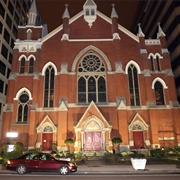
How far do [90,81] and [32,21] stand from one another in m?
14.1

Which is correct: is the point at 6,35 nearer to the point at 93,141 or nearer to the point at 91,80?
the point at 91,80

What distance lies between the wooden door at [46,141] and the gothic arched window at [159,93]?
51.6 ft

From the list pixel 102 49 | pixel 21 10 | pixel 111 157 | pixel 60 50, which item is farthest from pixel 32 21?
pixel 111 157

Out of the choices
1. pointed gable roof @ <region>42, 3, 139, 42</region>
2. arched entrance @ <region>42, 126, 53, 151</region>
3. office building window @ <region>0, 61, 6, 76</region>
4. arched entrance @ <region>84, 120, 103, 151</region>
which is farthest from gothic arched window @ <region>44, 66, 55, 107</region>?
office building window @ <region>0, 61, 6, 76</region>

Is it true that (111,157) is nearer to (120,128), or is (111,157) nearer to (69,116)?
(120,128)

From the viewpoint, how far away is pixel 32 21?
30.5 metres

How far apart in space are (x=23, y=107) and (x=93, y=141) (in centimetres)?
1081

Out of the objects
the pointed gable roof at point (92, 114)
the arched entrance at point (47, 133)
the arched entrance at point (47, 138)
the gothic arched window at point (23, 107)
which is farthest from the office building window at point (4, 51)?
the pointed gable roof at point (92, 114)

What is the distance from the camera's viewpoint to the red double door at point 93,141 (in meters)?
23.9

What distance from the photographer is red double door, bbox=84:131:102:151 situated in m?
23.9

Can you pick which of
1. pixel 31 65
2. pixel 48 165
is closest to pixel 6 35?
pixel 31 65

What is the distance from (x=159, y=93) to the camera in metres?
26.8

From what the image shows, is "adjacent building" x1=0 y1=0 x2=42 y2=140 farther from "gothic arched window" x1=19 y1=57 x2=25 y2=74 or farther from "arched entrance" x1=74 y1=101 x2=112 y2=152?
"arched entrance" x1=74 y1=101 x2=112 y2=152

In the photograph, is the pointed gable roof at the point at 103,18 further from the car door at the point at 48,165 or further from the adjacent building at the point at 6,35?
the car door at the point at 48,165
